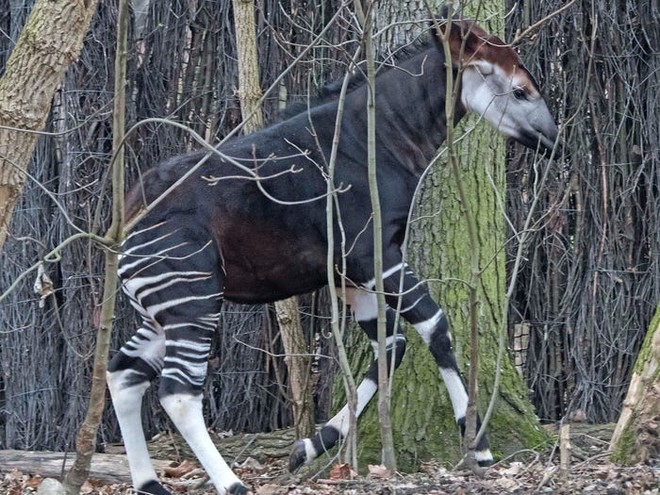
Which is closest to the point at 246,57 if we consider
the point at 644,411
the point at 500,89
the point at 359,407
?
the point at 500,89

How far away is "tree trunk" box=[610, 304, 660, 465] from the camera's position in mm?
3941

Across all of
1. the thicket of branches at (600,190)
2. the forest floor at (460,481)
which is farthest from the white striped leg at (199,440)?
the thicket of branches at (600,190)

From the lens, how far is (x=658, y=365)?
12.9 feet

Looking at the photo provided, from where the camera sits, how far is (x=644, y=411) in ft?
13.0

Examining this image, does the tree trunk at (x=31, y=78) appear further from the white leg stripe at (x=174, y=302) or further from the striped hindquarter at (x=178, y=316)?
the white leg stripe at (x=174, y=302)

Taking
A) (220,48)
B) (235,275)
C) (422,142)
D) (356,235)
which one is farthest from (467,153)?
(220,48)

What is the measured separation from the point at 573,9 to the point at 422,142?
2389 mm

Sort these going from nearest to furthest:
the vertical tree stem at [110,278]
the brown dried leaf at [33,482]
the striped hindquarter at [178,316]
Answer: the vertical tree stem at [110,278]
the striped hindquarter at [178,316]
the brown dried leaf at [33,482]

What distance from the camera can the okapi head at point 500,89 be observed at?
4816 mm

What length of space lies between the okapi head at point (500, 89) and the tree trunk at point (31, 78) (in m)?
1.69

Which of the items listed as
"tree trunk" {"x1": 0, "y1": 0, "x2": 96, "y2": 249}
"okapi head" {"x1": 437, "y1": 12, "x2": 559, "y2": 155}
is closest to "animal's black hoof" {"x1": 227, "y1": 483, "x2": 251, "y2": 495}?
"tree trunk" {"x1": 0, "y1": 0, "x2": 96, "y2": 249}

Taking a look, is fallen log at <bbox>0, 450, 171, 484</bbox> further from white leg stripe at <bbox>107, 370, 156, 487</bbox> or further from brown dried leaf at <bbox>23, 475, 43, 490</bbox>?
white leg stripe at <bbox>107, 370, 156, 487</bbox>

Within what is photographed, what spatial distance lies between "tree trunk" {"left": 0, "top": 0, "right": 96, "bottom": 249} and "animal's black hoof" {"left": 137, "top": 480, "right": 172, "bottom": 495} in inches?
48.5

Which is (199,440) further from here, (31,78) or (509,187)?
(509,187)
